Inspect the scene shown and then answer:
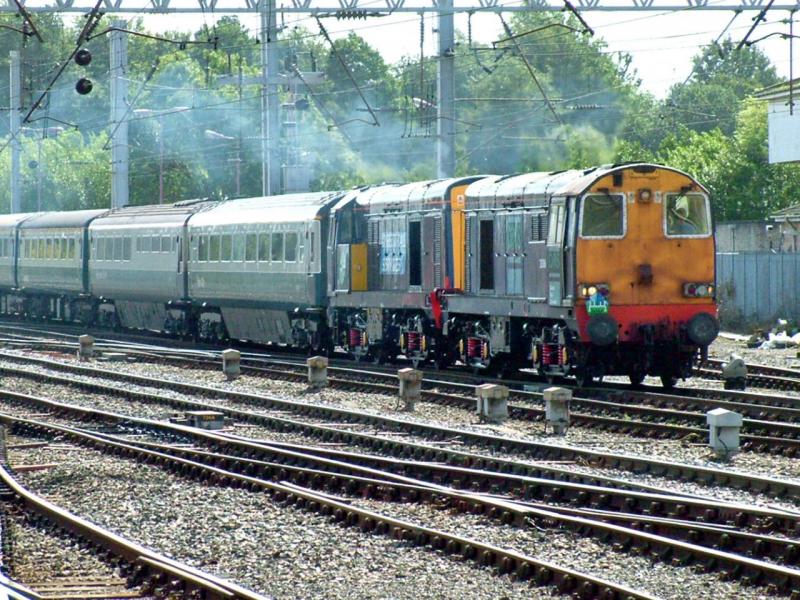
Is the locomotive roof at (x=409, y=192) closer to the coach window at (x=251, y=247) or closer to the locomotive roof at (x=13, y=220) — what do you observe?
the coach window at (x=251, y=247)

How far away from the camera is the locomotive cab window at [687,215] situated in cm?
2095

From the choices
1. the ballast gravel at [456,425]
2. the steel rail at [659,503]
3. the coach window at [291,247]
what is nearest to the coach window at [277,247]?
the coach window at [291,247]

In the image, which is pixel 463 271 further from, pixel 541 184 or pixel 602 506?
pixel 602 506

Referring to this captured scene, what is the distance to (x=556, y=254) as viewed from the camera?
20516 mm

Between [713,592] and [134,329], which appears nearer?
[713,592]

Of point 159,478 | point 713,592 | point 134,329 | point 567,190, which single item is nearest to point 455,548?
point 713,592

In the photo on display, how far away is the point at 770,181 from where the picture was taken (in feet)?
210

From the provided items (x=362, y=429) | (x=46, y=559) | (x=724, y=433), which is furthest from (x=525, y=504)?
(x=362, y=429)

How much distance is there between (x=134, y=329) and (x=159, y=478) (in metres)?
27.9

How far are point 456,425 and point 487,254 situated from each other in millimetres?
5489

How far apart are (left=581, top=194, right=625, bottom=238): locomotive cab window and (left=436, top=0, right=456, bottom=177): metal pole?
887 cm

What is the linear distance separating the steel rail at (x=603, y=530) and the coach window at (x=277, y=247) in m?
14.7

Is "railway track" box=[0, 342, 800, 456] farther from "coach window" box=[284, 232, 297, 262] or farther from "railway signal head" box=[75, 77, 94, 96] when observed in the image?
"railway signal head" box=[75, 77, 94, 96]

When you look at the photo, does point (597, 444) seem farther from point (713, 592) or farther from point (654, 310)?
point (713, 592)
